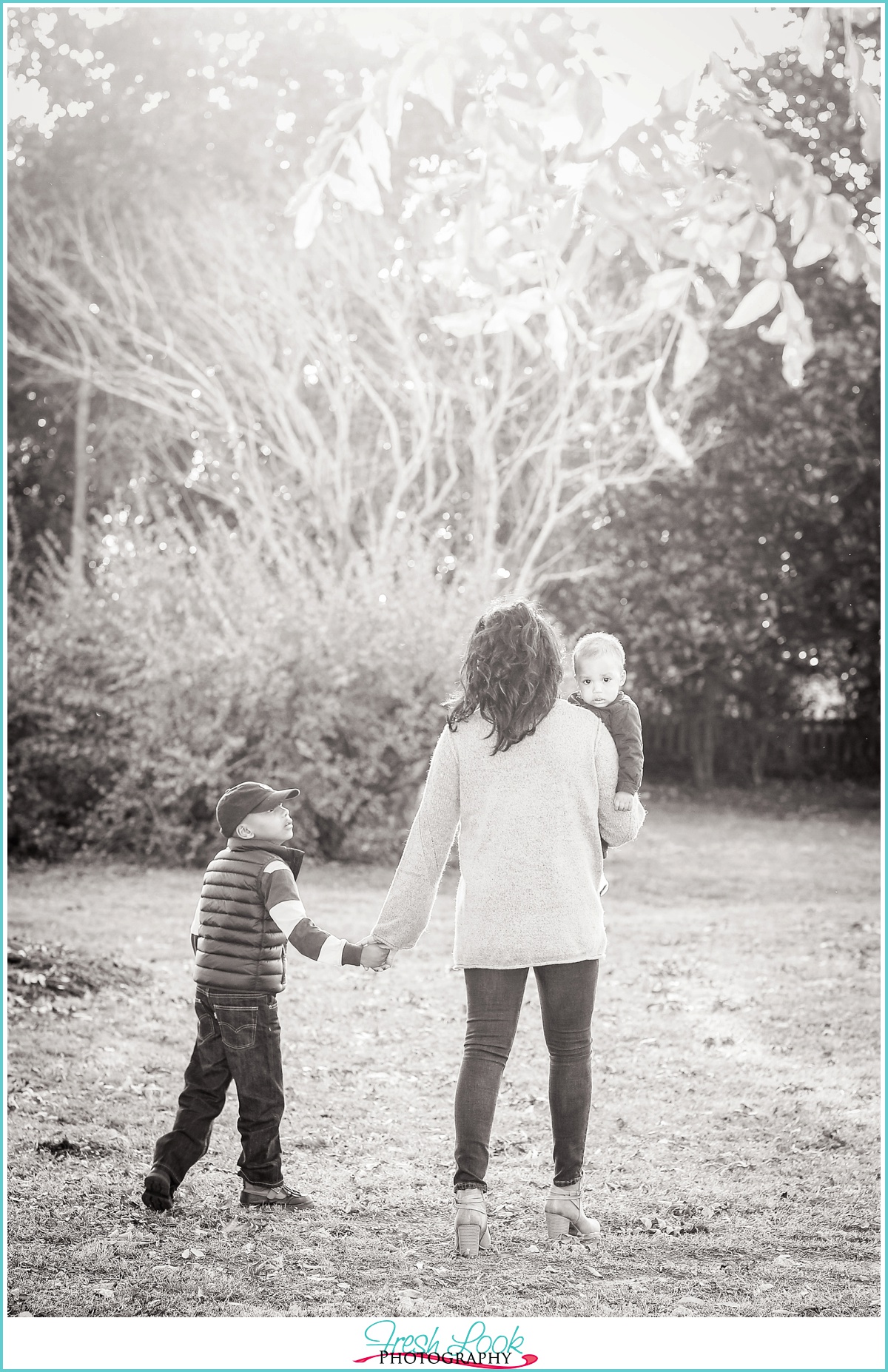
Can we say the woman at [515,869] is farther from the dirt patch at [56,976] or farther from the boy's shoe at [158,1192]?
the dirt patch at [56,976]

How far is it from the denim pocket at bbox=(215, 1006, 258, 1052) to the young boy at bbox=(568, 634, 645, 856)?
37.7 inches

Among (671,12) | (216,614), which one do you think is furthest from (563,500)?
(671,12)

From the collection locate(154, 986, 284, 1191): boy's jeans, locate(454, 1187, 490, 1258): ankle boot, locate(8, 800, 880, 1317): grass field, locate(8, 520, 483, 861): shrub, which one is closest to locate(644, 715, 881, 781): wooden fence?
locate(8, 520, 483, 861): shrub

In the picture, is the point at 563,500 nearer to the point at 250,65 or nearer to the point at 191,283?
the point at 191,283

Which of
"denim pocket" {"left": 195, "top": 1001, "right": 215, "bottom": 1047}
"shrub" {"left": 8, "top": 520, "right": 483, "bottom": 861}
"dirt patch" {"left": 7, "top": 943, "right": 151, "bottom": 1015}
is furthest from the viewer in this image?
"shrub" {"left": 8, "top": 520, "right": 483, "bottom": 861}

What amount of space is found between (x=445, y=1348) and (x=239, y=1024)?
33.7 inches

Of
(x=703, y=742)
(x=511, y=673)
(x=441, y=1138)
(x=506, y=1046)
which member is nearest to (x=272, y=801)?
(x=511, y=673)

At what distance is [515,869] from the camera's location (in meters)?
2.86

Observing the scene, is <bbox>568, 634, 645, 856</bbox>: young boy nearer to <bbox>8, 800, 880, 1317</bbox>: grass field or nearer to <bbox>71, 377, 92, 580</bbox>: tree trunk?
<bbox>8, 800, 880, 1317</bbox>: grass field

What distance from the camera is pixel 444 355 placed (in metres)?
12.1

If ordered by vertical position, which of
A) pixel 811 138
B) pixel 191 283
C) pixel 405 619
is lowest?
pixel 405 619

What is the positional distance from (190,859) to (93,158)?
9.09 metres

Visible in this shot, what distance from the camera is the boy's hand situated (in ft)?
9.38

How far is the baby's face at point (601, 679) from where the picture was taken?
303 cm
